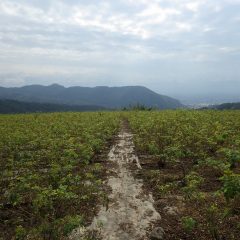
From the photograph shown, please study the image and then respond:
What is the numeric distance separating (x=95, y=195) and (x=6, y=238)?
3.25 meters

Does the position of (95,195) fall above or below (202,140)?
below

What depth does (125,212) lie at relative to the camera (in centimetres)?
945

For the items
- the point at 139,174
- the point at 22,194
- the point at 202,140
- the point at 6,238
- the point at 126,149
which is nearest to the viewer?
the point at 6,238

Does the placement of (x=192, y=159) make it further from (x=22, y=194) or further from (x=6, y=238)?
(x=6, y=238)

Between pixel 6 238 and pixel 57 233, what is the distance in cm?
151

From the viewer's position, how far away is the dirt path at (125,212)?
325 inches

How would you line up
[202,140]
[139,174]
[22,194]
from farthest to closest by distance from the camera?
[202,140]
[139,174]
[22,194]

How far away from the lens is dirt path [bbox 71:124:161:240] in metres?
8.25

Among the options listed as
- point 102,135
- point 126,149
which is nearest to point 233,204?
point 126,149

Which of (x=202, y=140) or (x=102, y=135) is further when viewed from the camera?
(x=102, y=135)

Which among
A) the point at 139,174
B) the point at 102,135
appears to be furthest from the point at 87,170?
the point at 102,135

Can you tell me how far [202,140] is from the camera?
16.9 m

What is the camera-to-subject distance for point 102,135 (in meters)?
21.9

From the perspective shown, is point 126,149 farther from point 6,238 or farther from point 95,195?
point 6,238
